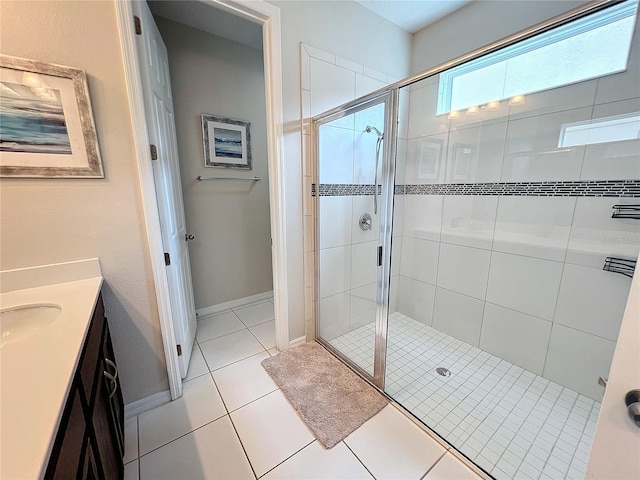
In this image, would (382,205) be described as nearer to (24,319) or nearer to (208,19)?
(24,319)

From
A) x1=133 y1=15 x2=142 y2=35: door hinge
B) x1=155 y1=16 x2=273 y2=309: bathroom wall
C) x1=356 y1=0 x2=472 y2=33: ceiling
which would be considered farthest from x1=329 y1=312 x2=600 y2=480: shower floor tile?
x1=356 y1=0 x2=472 y2=33: ceiling

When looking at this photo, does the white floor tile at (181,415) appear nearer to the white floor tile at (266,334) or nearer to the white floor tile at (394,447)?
the white floor tile at (266,334)

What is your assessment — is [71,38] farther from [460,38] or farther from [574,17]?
[460,38]

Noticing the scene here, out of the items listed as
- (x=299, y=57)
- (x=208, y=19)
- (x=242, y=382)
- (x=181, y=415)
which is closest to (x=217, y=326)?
(x=242, y=382)

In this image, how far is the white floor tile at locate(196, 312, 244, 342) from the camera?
7.55ft

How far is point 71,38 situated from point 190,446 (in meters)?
1.97

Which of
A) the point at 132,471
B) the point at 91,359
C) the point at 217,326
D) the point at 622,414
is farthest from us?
the point at 217,326

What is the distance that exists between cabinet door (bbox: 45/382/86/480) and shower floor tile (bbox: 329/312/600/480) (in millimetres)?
1537

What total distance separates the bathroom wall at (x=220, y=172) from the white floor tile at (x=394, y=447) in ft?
6.16

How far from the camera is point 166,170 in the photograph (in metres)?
1.61

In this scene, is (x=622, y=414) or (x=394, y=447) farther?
(x=394, y=447)

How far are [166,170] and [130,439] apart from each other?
1502 mm

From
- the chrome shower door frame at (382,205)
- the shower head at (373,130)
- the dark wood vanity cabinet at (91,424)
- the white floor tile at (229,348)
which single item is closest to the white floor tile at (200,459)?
the dark wood vanity cabinet at (91,424)

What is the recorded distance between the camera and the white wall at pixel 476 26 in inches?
66.3
